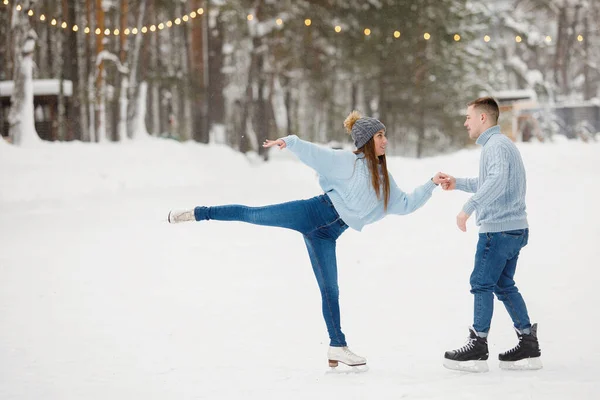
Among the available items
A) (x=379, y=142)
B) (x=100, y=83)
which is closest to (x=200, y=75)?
(x=100, y=83)

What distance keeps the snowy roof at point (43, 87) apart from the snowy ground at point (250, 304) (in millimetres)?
2236

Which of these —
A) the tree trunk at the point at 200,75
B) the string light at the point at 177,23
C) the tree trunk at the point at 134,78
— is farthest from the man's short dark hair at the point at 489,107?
the tree trunk at the point at 200,75

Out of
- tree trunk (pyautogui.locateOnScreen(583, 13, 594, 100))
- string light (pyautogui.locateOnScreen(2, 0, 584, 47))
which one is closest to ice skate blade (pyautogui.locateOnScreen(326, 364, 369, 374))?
string light (pyautogui.locateOnScreen(2, 0, 584, 47))

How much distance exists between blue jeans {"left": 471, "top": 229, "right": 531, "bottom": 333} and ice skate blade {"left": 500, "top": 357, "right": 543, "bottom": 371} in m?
0.19

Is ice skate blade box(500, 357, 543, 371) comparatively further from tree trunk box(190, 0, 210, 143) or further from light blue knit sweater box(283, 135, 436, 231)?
tree trunk box(190, 0, 210, 143)

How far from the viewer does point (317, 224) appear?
15.1ft

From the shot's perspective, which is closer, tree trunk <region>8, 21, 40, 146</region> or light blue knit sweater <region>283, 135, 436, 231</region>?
light blue knit sweater <region>283, 135, 436, 231</region>

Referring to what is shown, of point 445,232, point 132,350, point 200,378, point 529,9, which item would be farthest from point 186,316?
point 529,9

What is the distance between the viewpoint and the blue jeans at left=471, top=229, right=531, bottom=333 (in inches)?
177

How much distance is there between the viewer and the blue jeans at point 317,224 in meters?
4.57

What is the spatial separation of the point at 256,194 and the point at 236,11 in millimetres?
8329

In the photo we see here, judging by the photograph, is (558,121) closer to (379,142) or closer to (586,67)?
(586,67)

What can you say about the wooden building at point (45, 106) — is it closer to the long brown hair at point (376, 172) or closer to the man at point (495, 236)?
the long brown hair at point (376, 172)

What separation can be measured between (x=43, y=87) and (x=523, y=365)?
14905mm
